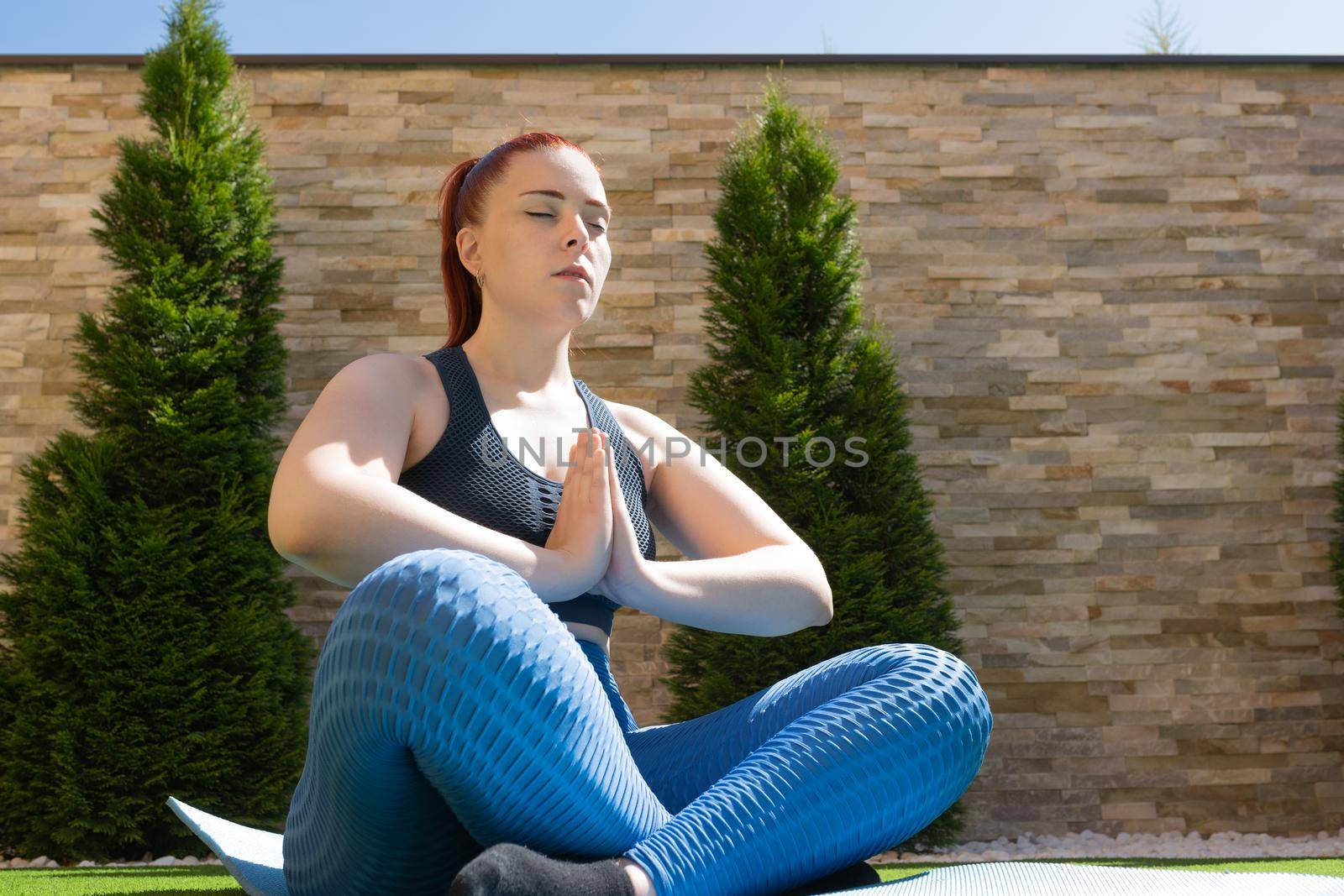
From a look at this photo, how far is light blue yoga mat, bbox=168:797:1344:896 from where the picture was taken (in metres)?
1.02

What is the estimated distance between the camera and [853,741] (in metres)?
1.17

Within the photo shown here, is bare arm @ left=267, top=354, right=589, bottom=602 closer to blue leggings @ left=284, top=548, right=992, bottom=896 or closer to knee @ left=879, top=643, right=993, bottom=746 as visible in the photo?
blue leggings @ left=284, top=548, right=992, bottom=896

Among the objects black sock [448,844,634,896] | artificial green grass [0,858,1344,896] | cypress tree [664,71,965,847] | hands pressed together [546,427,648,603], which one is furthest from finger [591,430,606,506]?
cypress tree [664,71,965,847]

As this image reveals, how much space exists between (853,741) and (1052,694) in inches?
181

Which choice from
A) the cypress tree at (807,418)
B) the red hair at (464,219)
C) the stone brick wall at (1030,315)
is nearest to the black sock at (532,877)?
the red hair at (464,219)

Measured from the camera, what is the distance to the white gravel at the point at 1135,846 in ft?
15.2

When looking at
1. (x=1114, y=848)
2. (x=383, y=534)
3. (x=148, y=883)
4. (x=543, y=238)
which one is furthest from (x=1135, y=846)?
(x=383, y=534)

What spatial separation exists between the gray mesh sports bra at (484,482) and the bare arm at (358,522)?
11 cm

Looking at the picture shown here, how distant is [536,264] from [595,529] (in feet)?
1.66

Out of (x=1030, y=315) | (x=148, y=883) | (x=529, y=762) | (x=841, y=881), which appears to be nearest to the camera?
(x=529, y=762)

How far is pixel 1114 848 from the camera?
486 centimetres

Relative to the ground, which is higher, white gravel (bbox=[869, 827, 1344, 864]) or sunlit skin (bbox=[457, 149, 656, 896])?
sunlit skin (bbox=[457, 149, 656, 896])

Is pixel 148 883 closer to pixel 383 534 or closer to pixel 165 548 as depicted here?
pixel 383 534

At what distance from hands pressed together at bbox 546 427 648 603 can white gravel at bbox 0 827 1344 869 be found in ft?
11.7
